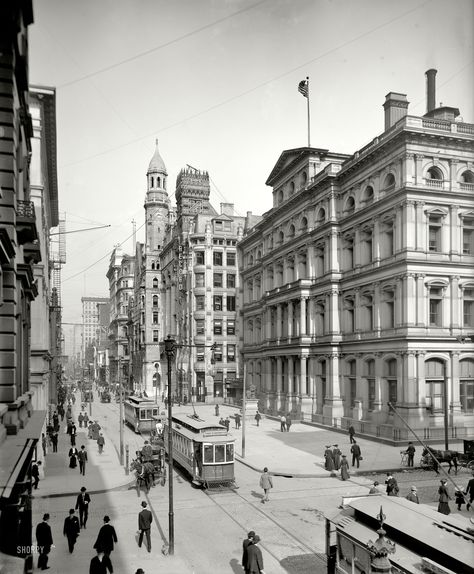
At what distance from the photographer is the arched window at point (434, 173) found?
37506 mm

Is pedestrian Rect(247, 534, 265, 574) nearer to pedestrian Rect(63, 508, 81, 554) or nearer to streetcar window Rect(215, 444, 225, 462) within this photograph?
pedestrian Rect(63, 508, 81, 554)

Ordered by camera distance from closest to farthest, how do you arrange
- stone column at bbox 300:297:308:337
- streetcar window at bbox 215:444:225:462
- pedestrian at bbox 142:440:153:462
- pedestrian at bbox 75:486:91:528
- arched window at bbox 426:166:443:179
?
pedestrian at bbox 75:486:91:528 → streetcar window at bbox 215:444:225:462 → pedestrian at bbox 142:440:153:462 → arched window at bbox 426:166:443:179 → stone column at bbox 300:297:308:337

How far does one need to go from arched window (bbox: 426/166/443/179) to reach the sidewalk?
2636cm

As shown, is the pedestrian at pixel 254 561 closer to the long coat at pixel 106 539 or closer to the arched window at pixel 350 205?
the long coat at pixel 106 539

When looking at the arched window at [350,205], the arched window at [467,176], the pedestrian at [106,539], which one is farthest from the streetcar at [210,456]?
the arched window at [350,205]

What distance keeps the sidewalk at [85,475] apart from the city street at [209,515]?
0.15ft

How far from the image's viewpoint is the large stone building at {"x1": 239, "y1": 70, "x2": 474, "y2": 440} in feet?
120

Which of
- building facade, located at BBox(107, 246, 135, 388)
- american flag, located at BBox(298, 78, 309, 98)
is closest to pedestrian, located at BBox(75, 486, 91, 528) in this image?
american flag, located at BBox(298, 78, 309, 98)

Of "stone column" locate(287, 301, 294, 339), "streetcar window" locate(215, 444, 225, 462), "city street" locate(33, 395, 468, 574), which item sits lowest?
"city street" locate(33, 395, 468, 574)

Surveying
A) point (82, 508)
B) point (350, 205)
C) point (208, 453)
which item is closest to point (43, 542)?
point (82, 508)

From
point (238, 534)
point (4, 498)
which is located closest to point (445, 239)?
point (238, 534)

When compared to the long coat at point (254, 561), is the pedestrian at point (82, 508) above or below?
below

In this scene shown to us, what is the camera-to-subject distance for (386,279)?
39094 millimetres

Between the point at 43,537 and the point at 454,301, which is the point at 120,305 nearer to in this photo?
the point at 454,301
